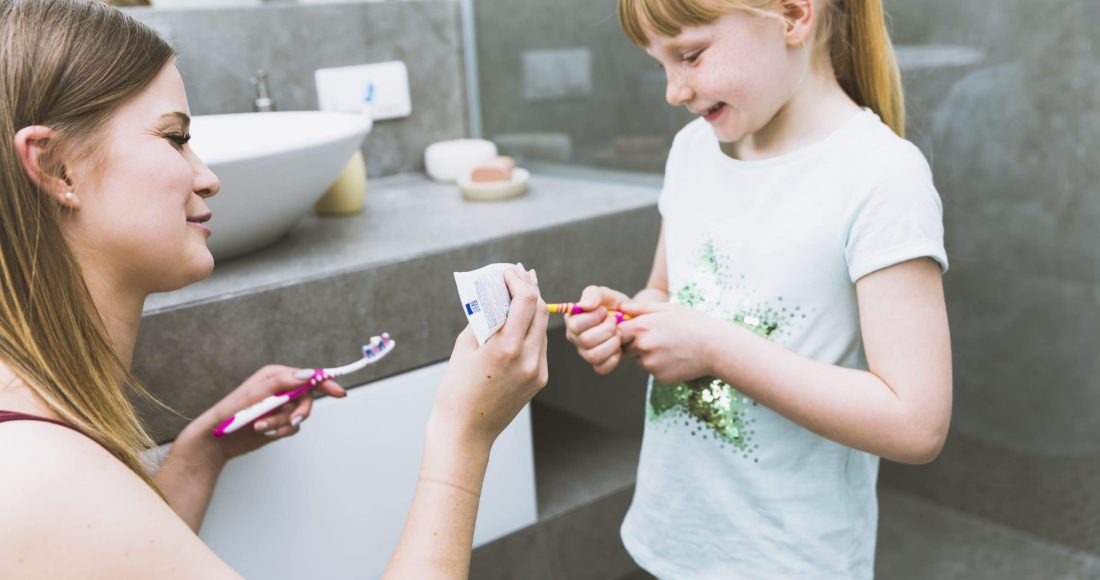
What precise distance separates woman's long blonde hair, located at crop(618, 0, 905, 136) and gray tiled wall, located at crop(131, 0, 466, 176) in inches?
36.1

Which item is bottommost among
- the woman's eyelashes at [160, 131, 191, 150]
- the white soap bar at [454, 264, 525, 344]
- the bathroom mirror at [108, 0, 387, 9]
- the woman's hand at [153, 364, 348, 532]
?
the woman's hand at [153, 364, 348, 532]

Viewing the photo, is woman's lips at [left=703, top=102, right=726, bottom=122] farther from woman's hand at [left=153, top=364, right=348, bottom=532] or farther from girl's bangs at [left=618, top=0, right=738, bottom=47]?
woman's hand at [left=153, top=364, right=348, bottom=532]

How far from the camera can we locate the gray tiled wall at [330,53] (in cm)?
153

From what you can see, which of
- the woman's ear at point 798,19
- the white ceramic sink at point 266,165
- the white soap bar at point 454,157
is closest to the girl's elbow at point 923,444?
the woman's ear at point 798,19

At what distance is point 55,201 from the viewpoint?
0.65m

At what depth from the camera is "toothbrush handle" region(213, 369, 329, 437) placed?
0.89 meters

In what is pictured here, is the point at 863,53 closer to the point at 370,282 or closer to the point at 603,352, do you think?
the point at 603,352

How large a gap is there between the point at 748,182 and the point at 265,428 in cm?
56

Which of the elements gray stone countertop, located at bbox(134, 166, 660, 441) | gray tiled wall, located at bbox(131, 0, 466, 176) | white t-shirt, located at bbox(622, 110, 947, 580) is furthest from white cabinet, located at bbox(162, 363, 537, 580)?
gray tiled wall, located at bbox(131, 0, 466, 176)

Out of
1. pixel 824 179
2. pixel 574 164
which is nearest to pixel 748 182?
pixel 824 179

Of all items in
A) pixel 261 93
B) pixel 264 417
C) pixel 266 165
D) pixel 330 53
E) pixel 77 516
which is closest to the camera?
pixel 77 516

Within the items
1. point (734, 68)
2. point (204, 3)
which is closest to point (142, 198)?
point (734, 68)

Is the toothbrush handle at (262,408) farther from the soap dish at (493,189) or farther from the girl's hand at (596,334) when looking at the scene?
the soap dish at (493,189)

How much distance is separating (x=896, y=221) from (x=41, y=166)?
67cm
